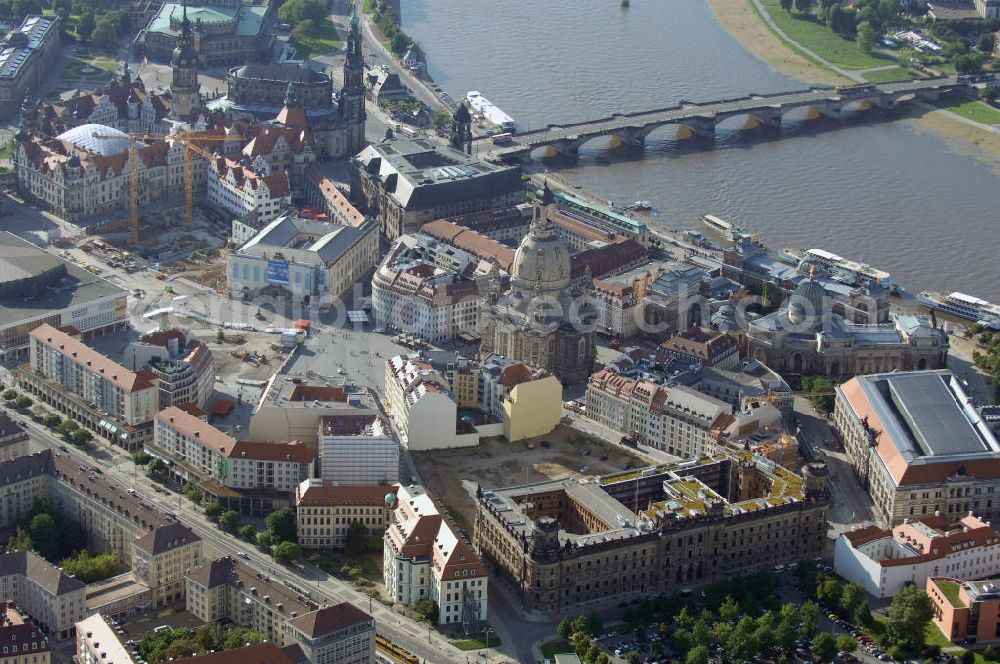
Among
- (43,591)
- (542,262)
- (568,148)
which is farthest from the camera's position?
(568,148)

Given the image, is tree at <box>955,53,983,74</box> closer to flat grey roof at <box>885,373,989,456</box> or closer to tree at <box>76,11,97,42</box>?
flat grey roof at <box>885,373,989,456</box>

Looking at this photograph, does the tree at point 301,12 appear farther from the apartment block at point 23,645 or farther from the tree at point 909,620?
the apartment block at point 23,645

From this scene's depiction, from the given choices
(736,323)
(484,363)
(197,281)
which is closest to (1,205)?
(197,281)

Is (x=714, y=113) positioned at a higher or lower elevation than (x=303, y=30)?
higher

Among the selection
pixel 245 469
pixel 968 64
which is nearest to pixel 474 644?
pixel 245 469

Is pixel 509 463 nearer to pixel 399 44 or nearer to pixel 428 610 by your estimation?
pixel 428 610

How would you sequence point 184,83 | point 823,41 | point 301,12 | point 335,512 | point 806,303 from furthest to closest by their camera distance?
point 823,41 → point 301,12 → point 184,83 → point 806,303 → point 335,512
